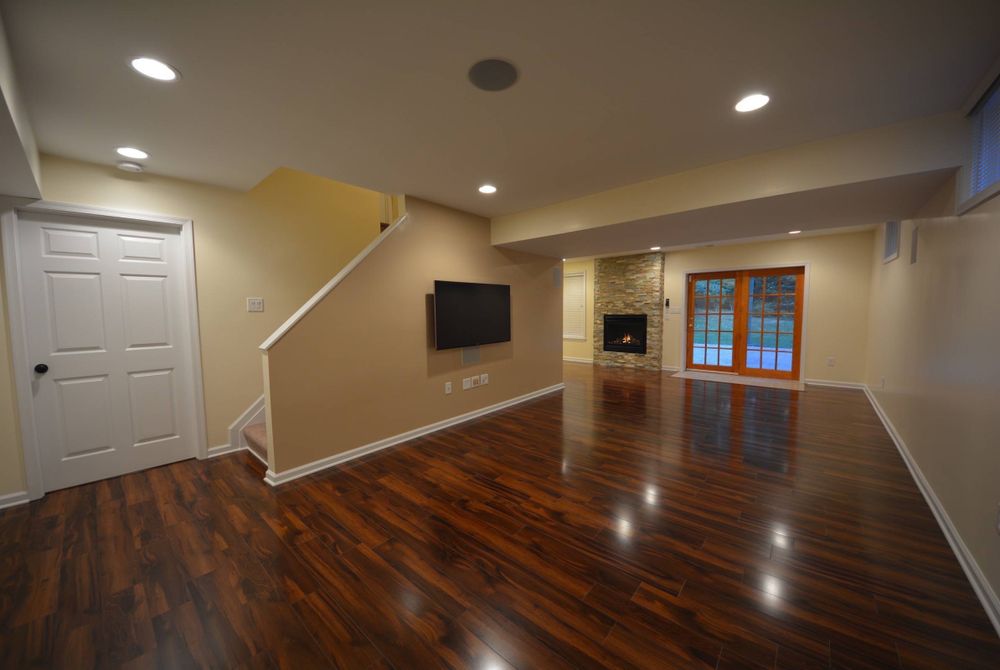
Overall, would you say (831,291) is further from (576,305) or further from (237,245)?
(237,245)

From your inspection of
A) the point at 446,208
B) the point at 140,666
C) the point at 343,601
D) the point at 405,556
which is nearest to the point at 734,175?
the point at 446,208

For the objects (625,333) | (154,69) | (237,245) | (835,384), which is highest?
(154,69)

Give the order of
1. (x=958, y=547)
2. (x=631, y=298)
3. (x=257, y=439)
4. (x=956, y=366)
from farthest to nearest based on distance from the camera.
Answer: (x=631, y=298), (x=257, y=439), (x=956, y=366), (x=958, y=547)

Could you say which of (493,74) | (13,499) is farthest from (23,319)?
(493,74)

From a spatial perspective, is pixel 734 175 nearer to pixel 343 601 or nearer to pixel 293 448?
pixel 343 601

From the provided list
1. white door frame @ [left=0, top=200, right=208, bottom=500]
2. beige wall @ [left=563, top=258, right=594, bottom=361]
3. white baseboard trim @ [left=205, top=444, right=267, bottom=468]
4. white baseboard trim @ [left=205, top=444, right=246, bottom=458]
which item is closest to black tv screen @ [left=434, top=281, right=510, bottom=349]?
white baseboard trim @ [left=205, top=444, right=267, bottom=468]

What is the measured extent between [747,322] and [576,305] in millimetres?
3274

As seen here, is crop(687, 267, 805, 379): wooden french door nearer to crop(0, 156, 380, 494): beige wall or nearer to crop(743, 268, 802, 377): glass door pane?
crop(743, 268, 802, 377): glass door pane

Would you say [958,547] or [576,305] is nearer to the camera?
[958,547]

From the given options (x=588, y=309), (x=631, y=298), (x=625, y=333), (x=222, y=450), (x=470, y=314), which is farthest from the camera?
(x=588, y=309)

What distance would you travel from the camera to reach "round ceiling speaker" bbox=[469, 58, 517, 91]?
5.42 feet

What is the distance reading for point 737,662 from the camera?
1.33m

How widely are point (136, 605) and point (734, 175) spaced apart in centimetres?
431

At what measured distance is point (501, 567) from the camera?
1.85m
